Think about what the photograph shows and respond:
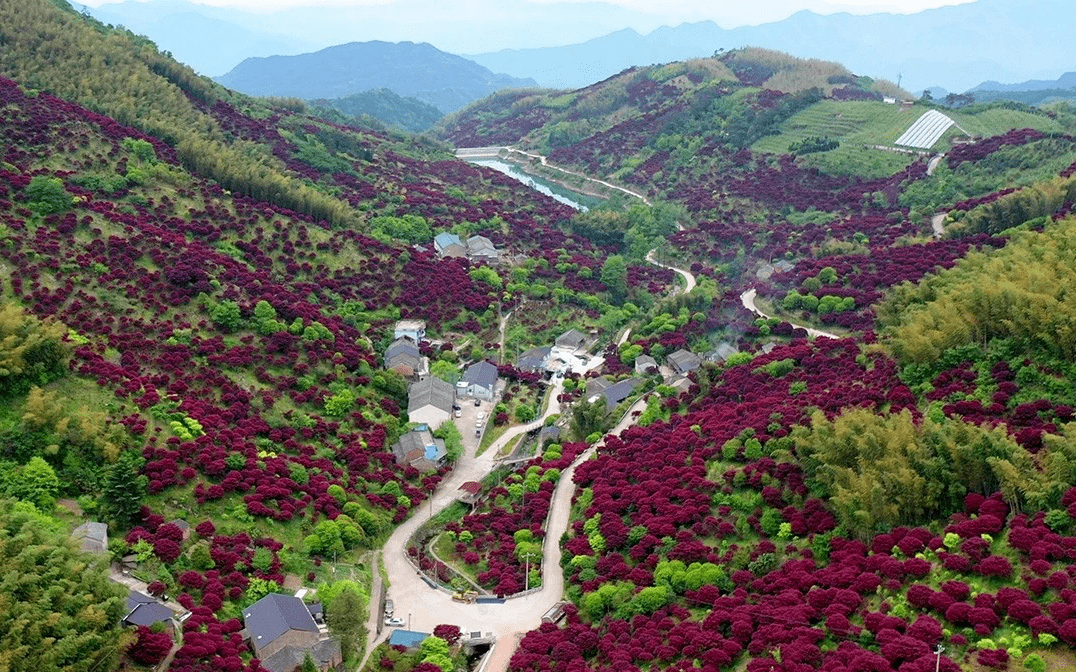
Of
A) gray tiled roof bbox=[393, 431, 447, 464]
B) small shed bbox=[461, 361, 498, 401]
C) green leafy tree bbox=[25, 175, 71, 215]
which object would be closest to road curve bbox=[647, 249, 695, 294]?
small shed bbox=[461, 361, 498, 401]

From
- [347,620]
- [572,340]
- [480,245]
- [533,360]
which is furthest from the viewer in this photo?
[480,245]

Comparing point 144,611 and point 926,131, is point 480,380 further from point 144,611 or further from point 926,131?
point 926,131

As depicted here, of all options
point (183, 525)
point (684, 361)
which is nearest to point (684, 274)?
point (684, 361)

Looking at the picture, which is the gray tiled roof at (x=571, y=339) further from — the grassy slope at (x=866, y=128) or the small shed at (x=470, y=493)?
the grassy slope at (x=866, y=128)

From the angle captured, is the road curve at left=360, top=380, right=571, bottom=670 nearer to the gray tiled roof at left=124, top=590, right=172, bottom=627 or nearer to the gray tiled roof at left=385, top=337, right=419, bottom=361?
the gray tiled roof at left=124, top=590, right=172, bottom=627

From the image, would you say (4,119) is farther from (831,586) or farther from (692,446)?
(831,586)
